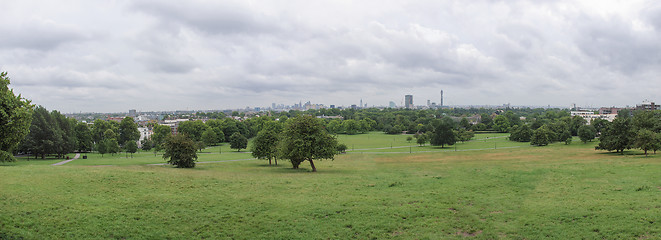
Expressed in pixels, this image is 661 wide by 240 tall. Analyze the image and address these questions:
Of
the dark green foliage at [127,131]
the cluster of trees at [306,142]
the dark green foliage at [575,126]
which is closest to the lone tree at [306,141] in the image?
the cluster of trees at [306,142]

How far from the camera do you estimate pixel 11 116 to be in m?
13.7

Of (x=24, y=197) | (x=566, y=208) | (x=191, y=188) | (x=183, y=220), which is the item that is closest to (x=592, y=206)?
(x=566, y=208)

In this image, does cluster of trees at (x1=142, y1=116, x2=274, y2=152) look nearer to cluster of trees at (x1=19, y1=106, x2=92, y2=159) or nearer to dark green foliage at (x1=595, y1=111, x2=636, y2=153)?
cluster of trees at (x1=19, y1=106, x2=92, y2=159)

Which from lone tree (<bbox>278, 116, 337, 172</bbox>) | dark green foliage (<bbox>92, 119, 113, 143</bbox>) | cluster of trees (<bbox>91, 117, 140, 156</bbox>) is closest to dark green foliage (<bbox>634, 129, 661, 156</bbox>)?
lone tree (<bbox>278, 116, 337, 172</bbox>)

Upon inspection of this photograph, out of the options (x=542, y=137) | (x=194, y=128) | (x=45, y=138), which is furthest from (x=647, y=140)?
(x=194, y=128)

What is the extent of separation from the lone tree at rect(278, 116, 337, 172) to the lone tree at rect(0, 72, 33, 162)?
81.0ft

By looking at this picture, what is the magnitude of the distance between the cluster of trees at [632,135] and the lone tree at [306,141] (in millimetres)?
43675

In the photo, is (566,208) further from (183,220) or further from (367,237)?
(183,220)

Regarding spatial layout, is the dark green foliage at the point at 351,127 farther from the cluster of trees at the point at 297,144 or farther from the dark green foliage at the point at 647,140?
the cluster of trees at the point at 297,144

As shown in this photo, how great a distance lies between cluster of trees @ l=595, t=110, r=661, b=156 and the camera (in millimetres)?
47500

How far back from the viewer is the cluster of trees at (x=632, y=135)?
47.5m

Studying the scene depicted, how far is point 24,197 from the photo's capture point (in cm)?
1802

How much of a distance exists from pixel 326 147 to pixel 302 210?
68.3ft

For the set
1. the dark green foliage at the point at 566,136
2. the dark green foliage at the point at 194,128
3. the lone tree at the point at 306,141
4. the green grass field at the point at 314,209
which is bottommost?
the green grass field at the point at 314,209
